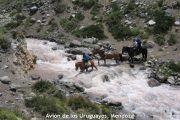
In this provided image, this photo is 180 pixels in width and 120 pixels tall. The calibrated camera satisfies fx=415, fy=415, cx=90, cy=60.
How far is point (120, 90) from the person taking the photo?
89.9 feet

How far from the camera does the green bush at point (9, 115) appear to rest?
18292 mm

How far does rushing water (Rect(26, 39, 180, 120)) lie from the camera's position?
24.1 m

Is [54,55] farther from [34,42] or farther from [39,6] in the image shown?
[39,6]

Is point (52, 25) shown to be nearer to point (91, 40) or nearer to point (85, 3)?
point (85, 3)

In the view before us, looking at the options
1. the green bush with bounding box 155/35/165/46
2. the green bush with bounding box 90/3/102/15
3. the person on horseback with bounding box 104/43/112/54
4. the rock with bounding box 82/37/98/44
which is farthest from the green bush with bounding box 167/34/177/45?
the green bush with bounding box 90/3/102/15

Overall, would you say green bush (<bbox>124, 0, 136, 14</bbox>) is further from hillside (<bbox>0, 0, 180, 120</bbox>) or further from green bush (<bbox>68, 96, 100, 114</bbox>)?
green bush (<bbox>68, 96, 100, 114</bbox>)

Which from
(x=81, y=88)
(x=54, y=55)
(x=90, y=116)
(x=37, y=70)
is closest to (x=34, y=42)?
(x=54, y=55)

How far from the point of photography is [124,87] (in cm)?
2806

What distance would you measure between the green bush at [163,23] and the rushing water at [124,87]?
7.09 meters

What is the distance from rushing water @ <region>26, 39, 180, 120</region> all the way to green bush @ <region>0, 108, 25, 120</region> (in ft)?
23.7

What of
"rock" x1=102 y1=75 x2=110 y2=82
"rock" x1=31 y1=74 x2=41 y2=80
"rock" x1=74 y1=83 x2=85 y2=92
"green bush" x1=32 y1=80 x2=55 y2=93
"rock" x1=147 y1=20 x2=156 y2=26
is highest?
"rock" x1=147 y1=20 x2=156 y2=26

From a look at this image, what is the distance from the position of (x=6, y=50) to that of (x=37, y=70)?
3.01 meters

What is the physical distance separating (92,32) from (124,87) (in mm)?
14538

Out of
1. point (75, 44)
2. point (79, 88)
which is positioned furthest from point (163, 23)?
point (79, 88)
